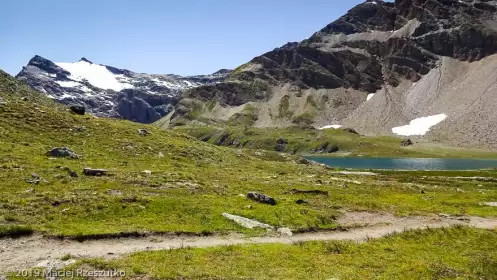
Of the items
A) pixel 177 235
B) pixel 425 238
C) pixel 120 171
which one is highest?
pixel 120 171

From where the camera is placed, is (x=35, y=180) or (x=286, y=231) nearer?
(x=286, y=231)

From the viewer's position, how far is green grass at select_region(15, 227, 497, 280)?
72.1ft

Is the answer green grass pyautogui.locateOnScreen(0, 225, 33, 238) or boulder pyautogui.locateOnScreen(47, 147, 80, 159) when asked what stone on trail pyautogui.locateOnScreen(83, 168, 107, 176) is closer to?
boulder pyautogui.locateOnScreen(47, 147, 80, 159)

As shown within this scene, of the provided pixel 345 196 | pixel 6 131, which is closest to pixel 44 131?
pixel 6 131

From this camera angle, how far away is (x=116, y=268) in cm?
2164

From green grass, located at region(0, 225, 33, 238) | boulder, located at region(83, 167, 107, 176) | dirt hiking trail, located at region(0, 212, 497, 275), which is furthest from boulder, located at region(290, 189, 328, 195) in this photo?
green grass, located at region(0, 225, 33, 238)

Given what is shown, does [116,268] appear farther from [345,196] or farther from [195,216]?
[345,196]

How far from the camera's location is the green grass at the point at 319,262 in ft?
72.1

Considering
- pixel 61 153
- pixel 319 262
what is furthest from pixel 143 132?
pixel 319 262

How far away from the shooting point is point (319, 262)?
2517cm

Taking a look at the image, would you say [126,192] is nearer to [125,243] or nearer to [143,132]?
[125,243]

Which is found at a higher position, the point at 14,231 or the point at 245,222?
the point at 14,231

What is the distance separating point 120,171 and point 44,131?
24767 mm

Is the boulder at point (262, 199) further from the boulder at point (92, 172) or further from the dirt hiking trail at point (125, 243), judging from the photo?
the boulder at point (92, 172)
